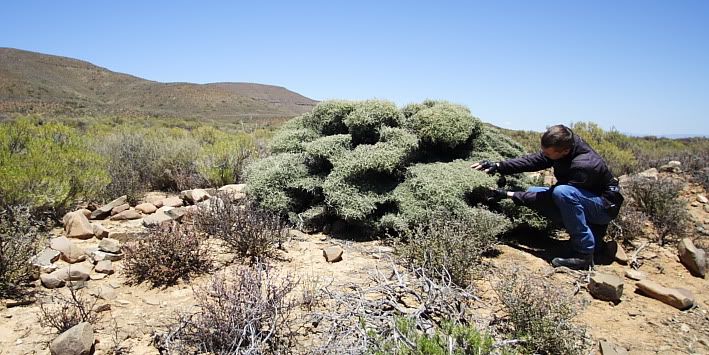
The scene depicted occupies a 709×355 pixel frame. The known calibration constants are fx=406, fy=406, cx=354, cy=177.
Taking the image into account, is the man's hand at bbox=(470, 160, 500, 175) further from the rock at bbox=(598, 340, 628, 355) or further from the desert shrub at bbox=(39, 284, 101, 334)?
the desert shrub at bbox=(39, 284, 101, 334)

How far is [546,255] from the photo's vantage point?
4.26 meters

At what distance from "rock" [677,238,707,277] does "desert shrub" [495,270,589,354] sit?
2.14 meters

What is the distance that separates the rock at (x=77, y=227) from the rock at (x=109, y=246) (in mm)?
486

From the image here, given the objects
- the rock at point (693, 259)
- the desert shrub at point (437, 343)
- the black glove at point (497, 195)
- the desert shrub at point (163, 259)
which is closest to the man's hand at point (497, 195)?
the black glove at point (497, 195)

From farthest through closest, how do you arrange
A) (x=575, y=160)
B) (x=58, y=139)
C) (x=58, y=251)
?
(x=58, y=139)
(x=575, y=160)
(x=58, y=251)

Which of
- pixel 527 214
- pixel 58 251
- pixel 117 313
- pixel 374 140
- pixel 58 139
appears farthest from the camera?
pixel 58 139

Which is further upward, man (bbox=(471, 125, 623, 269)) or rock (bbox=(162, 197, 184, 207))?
man (bbox=(471, 125, 623, 269))

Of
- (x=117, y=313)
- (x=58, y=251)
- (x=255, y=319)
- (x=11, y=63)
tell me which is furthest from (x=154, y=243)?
(x=11, y=63)

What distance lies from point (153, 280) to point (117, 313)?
1.49 feet

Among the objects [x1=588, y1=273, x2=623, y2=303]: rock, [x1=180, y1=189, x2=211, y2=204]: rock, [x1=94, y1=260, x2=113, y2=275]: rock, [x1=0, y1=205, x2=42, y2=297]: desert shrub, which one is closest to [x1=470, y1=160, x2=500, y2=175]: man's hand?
[x1=588, y1=273, x2=623, y2=303]: rock

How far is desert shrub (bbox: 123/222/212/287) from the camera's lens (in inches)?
131

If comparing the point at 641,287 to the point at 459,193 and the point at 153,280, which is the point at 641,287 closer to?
the point at 459,193

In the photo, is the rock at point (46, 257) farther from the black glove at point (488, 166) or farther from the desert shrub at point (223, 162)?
the black glove at point (488, 166)

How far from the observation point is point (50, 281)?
3.15 m
